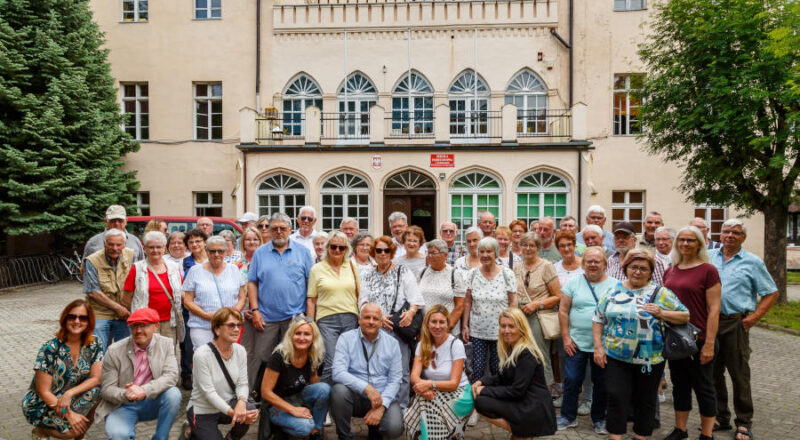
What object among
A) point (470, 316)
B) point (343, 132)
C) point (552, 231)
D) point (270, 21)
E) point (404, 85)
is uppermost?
point (270, 21)

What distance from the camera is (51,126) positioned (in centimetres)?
1538

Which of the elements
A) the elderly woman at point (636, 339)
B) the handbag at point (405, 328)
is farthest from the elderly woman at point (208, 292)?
the elderly woman at point (636, 339)

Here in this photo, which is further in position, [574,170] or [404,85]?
[404,85]

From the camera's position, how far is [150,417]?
4.36 m

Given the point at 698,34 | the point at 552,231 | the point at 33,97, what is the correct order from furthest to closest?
the point at 33,97 < the point at 698,34 < the point at 552,231

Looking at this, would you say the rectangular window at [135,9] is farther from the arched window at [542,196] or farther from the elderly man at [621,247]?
the elderly man at [621,247]

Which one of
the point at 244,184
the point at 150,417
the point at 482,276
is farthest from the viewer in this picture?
the point at 244,184

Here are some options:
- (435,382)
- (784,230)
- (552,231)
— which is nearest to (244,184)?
(552,231)

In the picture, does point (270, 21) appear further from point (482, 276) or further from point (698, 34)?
point (482, 276)

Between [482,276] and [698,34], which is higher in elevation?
[698,34]

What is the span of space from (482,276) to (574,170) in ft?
Result: 38.4

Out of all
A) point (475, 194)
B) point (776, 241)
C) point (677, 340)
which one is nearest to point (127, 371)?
point (677, 340)

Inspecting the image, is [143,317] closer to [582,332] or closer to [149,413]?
[149,413]

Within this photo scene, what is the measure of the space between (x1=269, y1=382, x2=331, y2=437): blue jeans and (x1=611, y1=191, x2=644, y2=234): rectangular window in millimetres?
15697
